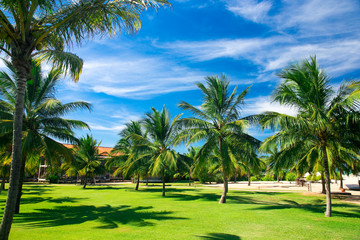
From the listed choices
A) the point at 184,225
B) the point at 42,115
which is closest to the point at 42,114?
the point at 42,115

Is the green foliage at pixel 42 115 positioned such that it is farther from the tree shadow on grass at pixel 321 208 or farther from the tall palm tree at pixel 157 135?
the tree shadow on grass at pixel 321 208

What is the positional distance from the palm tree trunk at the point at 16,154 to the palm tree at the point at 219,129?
8423 millimetres

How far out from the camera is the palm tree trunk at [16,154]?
5.11m

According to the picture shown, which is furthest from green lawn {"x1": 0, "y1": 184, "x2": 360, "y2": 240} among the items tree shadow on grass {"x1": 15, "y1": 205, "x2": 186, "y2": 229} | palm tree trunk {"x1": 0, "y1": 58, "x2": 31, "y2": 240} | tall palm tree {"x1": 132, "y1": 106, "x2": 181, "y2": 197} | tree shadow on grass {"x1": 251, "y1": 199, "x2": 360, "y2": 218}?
tall palm tree {"x1": 132, "y1": 106, "x2": 181, "y2": 197}

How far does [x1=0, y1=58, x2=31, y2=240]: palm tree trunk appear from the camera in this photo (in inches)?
201

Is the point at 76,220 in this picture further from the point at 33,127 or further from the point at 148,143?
the point at 148,143

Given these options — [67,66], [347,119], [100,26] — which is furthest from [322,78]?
[67,66]

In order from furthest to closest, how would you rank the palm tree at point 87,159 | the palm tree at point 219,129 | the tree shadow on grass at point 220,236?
the palm tree at point 87,159 < the palm tree at point 219,129 < the tree shadow on grass at point 220,236

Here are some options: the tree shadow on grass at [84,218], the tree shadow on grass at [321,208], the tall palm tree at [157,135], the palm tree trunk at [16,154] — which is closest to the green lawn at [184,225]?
the tree shadow on grass at [84,218]

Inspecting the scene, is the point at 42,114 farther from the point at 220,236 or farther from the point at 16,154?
the point at 220,236

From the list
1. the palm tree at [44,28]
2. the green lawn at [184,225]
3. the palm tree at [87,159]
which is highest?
the palm tree at [44,28]

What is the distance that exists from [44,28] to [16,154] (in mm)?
3199

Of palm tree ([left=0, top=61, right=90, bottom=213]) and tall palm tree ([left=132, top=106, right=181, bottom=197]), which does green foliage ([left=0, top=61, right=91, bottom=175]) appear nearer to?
palm tree ([left=0, top=61, right=90, bottom=213])

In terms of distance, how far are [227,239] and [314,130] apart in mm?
5796
